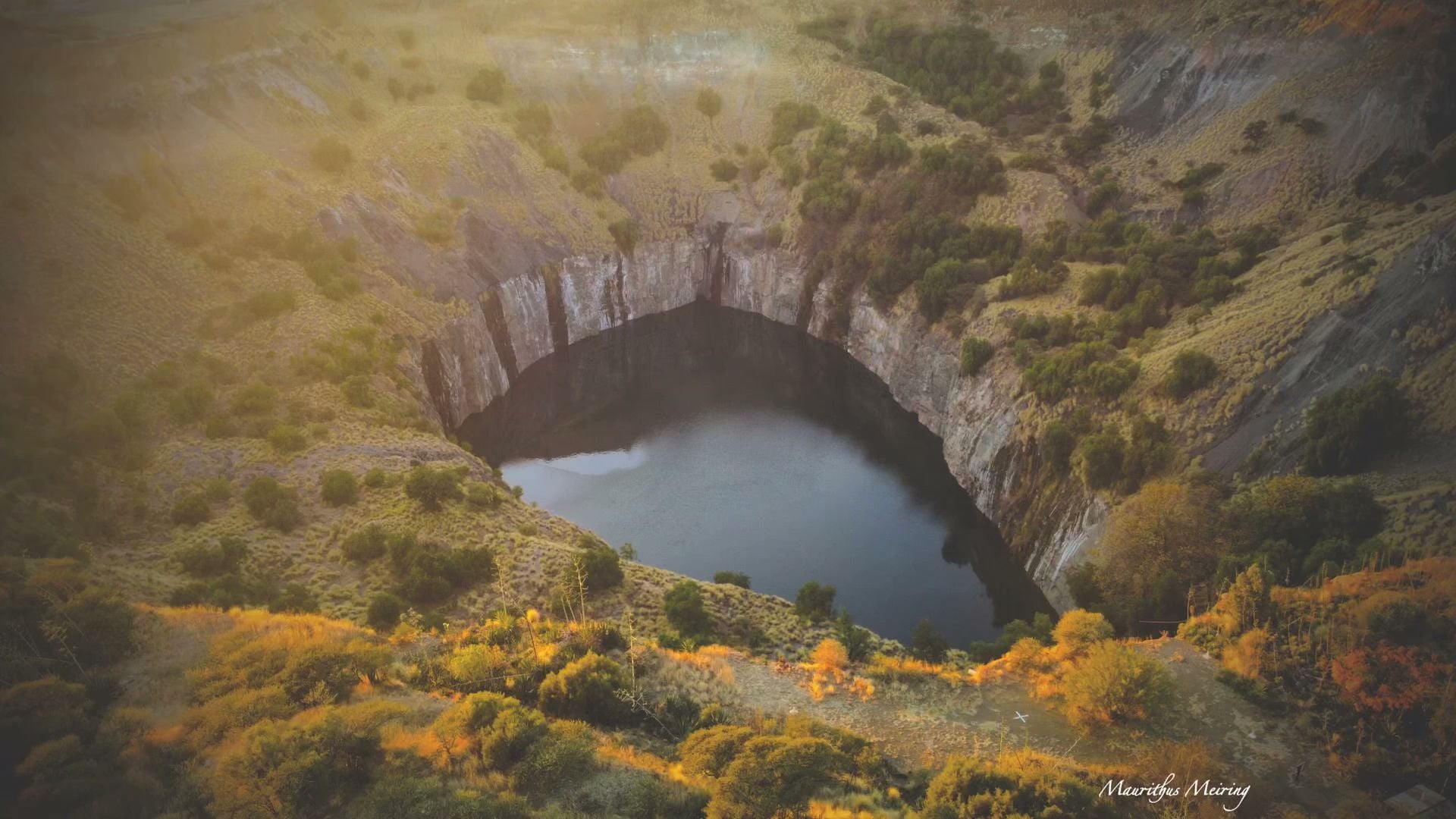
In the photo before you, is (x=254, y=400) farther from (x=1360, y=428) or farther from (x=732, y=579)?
(x=1360, y=428)

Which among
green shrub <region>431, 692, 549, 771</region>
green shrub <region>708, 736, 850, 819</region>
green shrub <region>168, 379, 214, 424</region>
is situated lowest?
green shrub <region>708, 736, 850, 819</region>

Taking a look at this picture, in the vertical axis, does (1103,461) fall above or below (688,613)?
above

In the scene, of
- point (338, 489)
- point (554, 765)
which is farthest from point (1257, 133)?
point (338, 489)

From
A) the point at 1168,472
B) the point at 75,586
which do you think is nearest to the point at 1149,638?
the point at 1168,472

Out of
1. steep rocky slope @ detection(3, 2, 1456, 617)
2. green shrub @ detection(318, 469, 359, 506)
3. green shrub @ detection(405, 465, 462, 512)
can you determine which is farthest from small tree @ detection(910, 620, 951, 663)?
green shrub @ detection(318, 469, 359, 506)

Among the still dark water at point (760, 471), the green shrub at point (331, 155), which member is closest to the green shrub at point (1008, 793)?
the still dark water at point (760, 471)

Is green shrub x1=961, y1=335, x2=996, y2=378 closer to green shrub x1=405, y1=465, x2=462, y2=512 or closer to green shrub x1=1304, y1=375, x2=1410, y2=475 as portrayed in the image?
green shrub x1=1304, y1=375, x2=1410, y2=475
